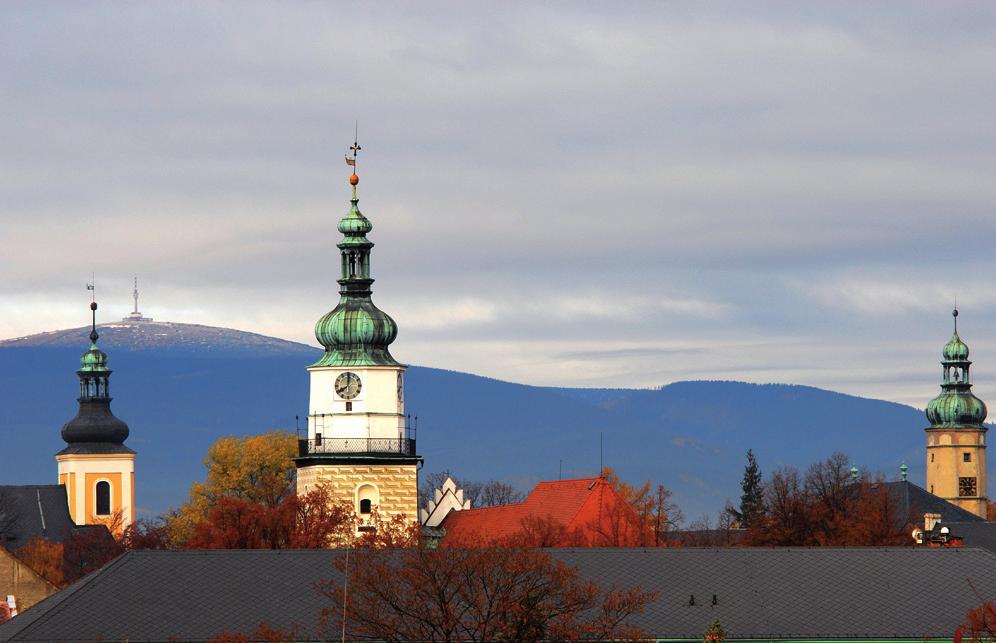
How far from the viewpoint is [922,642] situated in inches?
3187

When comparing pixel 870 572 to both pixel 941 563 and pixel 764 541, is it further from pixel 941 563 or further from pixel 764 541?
pixel 764 541

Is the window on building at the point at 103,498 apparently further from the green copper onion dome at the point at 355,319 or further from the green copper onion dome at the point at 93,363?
the green copper onion dome at the point at 355,319

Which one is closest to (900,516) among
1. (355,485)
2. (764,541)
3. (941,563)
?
(764,541)

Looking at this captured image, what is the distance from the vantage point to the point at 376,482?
117938mm

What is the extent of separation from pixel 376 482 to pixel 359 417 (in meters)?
3.03

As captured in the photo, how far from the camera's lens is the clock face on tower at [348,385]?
11894 centimetres

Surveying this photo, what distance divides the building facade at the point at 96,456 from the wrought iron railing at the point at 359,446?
65354 millimetres

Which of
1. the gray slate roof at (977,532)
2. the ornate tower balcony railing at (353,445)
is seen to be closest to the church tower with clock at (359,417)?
the ornate tower balcony railing at (353,445)

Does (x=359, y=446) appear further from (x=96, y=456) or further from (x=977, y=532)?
(x=96, y=456)

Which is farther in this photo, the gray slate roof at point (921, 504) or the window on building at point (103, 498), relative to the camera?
the window on building at point (103, 498)

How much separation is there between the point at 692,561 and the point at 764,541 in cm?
4267

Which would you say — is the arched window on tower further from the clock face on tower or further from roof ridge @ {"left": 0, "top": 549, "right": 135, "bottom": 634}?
roof ridge @ {"left": 0, "top": 549, "right": 135, "bottom": 634}

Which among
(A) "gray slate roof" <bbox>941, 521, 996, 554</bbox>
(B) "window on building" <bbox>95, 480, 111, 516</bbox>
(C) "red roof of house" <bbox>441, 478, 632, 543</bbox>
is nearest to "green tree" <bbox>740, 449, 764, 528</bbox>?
(A) "gray slate roof" <bbox>941, 521, 996, 554</bbox>

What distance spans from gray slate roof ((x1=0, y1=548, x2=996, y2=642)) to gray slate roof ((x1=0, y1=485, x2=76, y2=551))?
260 feet
